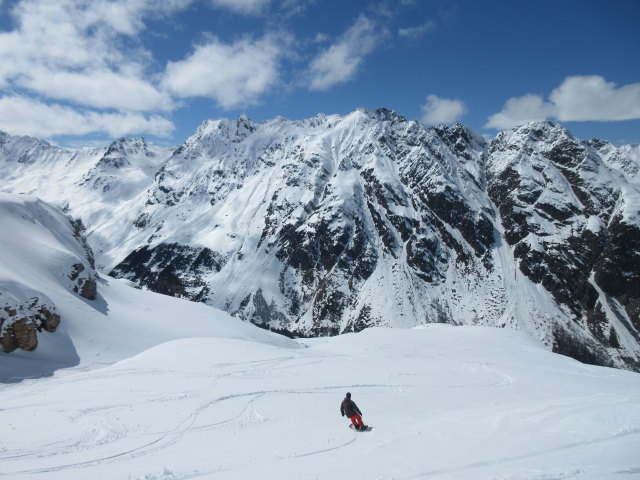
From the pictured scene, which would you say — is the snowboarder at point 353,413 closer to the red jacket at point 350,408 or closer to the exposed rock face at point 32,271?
the red jacket at point 350,408

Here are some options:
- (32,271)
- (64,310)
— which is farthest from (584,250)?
(32,271)

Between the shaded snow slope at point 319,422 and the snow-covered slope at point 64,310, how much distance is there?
1707 centimetres

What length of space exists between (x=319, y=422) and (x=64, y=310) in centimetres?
4087


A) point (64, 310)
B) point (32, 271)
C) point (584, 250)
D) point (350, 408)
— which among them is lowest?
point (350, 408)

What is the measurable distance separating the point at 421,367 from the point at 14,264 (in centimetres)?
4473

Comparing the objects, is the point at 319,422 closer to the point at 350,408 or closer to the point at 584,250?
the point at 350,408

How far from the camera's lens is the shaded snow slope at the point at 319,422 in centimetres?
1168

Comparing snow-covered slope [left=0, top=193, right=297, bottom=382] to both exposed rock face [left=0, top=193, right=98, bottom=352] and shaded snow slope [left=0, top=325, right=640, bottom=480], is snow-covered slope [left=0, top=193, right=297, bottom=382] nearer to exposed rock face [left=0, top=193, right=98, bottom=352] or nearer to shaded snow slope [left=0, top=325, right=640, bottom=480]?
exposed rock face [left=0, top=193, right=98, bottom=352]

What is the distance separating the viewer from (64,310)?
150ft

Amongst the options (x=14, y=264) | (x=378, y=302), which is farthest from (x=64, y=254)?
(x=378, y=302)

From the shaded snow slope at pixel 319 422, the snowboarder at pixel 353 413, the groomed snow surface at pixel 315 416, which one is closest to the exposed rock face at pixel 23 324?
the groomed snow surface at pixel 315 416

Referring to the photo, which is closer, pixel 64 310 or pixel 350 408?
pixel 350 408

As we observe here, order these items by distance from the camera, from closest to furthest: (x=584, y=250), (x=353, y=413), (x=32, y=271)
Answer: (x=353, y=413) → (x=32, y=271) → (x=584, y=250)

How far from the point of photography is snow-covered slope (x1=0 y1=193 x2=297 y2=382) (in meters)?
38.5
